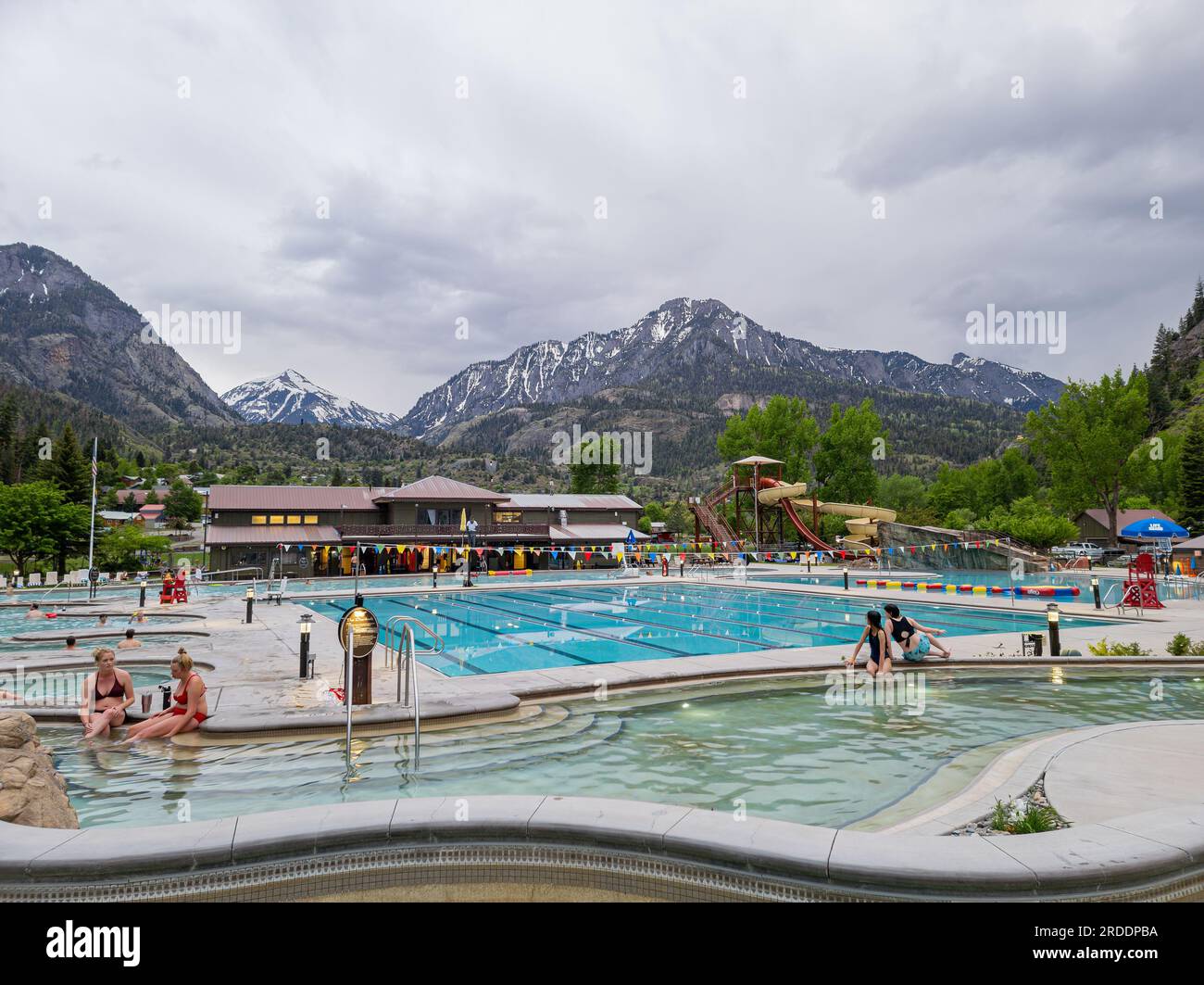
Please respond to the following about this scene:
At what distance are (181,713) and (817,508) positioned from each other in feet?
173

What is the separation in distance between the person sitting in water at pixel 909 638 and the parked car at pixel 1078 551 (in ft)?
163

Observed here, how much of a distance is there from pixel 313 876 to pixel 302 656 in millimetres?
8321

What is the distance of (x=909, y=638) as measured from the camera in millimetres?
13281

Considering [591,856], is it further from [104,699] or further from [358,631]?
[104,699]

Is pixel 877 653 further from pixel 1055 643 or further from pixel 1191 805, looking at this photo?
pixel 1191 805

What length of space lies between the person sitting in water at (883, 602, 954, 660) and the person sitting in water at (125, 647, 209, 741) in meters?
11.1

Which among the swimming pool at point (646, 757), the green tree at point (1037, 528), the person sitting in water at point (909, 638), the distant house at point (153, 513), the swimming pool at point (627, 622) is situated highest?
the distant house at point (153, 513)

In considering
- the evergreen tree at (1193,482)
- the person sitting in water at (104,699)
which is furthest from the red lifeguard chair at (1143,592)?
the evergreen tree at (1193,482)

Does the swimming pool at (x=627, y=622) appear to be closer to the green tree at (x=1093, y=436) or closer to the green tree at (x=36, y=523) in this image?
the green tree at (x=36, y=523)

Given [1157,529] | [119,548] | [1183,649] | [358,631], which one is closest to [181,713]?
[358,631]

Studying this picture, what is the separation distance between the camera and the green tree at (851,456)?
2488 inches

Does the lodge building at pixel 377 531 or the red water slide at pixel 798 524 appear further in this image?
the red water slide at pixel 798 524

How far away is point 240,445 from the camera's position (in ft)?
583
